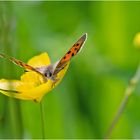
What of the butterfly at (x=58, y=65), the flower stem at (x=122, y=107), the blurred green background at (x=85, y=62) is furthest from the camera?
the blurred green background at (x=85, y=62)

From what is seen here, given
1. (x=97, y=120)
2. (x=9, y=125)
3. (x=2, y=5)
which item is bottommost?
(x=97, y=120)

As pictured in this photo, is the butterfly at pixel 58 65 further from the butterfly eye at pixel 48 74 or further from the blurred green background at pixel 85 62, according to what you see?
the blurred green background at pixel 85 62

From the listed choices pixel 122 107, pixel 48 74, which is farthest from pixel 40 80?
pixel 122 107

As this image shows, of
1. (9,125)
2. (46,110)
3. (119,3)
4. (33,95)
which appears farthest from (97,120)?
(9,125)

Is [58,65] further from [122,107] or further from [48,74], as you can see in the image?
[122,107]

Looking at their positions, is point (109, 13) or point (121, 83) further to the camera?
point (109, 13)

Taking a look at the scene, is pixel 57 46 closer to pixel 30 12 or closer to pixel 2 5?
pixel 30 12

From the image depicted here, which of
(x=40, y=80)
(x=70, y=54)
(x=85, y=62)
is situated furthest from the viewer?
(x=85, y=62)

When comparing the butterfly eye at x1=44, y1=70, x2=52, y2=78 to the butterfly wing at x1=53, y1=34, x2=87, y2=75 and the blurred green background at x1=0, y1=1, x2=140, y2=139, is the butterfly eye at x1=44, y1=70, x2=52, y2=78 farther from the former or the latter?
the blurred green background at x1=0, y1=1, x2=140, y2=139

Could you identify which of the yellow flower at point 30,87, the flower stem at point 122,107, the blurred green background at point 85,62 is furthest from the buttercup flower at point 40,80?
the blurred green background at point 85,62
